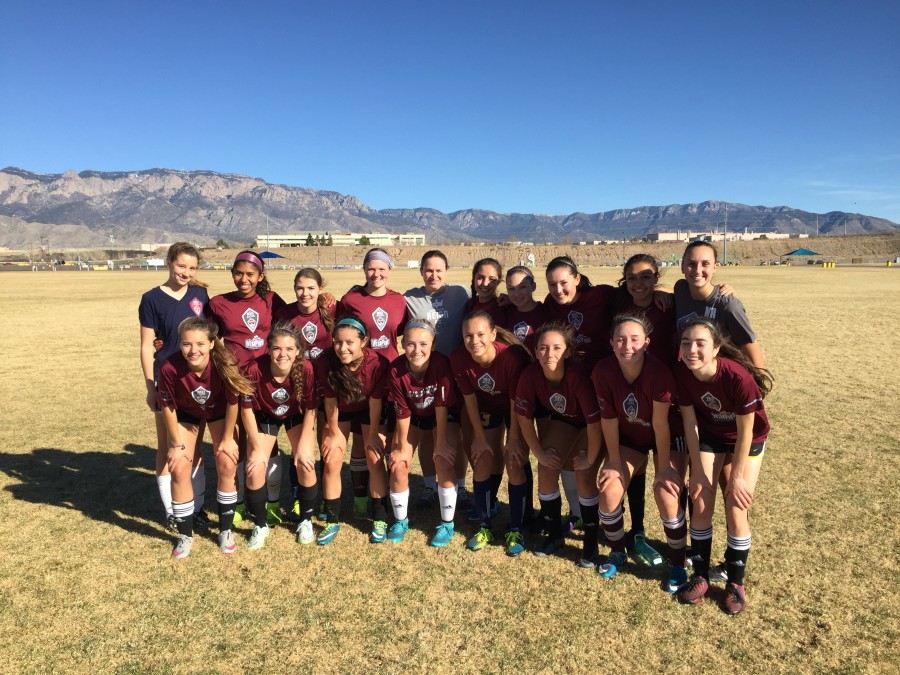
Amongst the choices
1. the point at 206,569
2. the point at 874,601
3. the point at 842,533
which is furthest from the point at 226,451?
the point at 842,533

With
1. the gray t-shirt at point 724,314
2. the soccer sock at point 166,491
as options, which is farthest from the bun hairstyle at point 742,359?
the soccer sock at point 166,491

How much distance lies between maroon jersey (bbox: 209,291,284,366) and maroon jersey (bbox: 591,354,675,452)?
282cm

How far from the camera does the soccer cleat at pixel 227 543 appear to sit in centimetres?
416

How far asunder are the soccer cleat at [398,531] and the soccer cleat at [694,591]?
2.08m

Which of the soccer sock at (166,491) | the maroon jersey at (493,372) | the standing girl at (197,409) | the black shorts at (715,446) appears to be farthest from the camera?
the soccer sock at (166,491)

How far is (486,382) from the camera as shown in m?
4.25

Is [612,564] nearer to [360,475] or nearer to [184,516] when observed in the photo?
[360,475]

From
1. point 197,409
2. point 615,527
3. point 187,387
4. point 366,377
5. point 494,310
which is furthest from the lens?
point 494,310

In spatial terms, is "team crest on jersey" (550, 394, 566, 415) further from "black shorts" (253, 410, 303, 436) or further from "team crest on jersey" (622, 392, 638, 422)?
"black shorts" (253, 410, 303, 436)

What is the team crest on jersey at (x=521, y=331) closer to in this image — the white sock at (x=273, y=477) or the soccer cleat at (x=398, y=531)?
the soccer cleat at (x=398, y=531)

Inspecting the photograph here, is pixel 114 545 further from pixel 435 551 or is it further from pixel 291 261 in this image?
pixel 291 261

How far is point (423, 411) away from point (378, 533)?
1.05 meters

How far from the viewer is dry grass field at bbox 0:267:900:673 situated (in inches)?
119

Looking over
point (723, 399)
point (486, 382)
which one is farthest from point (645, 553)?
point (486, 382)
